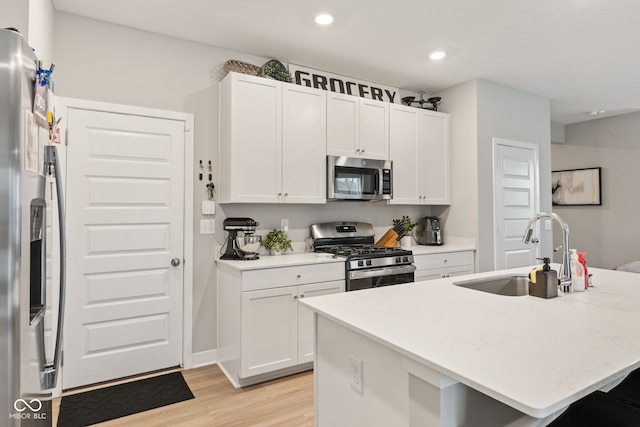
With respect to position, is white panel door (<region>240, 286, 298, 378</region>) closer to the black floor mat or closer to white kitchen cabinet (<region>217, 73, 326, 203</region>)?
the black floor mat

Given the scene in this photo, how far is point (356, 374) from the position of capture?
144cm

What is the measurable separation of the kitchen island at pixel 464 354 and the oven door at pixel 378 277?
51.3 inches

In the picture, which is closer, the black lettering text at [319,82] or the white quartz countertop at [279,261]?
the white quartz countertop at [279,261]

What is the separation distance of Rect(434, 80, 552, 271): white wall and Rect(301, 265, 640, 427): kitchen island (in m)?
2.27

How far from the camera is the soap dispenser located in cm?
177

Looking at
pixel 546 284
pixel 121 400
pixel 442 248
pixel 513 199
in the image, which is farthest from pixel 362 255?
pixel 513 199

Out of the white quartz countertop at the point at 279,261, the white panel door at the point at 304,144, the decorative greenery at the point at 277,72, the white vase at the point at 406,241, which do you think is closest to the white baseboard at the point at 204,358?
the white quartz countertop at the point at 279,261

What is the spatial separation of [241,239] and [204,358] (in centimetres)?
110

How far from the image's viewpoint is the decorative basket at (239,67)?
321 cm

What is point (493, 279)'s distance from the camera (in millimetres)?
2256

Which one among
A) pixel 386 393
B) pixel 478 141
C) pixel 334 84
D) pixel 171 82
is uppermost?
pixel 334 84

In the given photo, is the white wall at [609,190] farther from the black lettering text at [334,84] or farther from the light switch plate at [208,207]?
the light switch plate at [208,207]

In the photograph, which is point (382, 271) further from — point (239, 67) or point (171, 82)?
point (171, 82)

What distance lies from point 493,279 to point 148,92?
115 inches
